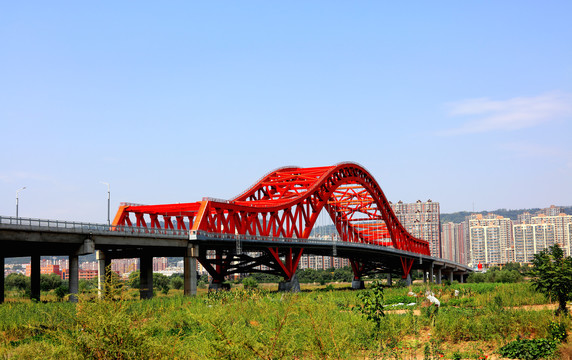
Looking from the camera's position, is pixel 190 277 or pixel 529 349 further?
pixel 190 277

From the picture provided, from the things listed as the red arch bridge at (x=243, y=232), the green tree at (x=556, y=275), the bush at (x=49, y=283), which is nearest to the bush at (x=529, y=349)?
the green tree at (x=556, y=275)

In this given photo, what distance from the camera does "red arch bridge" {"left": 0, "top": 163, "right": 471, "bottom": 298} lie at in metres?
47.7

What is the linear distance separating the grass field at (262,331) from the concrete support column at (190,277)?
45.7 feet

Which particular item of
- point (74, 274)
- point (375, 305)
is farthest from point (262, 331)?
point (74, 274)

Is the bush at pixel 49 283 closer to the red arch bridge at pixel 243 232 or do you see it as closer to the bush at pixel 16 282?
the bush at pixel 16 282

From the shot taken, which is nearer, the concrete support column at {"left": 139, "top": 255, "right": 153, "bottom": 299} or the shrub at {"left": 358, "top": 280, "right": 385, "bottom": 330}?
the shrub at {"left": 358, "top": 280, "right": 385, "bottom": 330}

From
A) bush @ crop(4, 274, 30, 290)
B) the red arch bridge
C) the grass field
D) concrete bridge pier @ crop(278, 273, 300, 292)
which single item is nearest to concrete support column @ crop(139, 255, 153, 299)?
the red arch bridge

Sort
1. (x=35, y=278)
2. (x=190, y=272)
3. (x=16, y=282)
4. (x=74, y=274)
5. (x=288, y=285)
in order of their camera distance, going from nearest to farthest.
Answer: (x=74, y=274) < (x=35, y=278) < (x=190, y=272) < (x=288, y=285) < (x=16, y=282)

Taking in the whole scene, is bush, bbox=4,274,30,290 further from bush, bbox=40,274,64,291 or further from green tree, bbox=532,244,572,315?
green tree, bbox=532,244,572,315

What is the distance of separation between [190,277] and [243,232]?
1154 cm

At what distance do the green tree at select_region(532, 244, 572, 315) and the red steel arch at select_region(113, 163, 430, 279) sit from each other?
3515 centimetres

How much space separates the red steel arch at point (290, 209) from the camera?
2452 inches

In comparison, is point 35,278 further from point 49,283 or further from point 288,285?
point 49,283

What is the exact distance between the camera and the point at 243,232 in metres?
66.0
